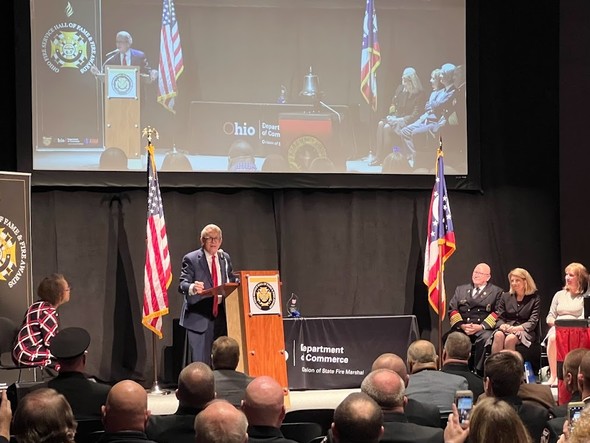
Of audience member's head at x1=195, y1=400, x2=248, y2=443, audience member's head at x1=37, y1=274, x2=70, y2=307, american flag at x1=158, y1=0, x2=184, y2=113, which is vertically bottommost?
audience member's head at x1=195, y1=400, x2=248, y2=443

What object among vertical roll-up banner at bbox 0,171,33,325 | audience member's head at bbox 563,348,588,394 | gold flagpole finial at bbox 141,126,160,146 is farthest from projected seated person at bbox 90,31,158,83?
audience member's head at bbox 563,348,588,394

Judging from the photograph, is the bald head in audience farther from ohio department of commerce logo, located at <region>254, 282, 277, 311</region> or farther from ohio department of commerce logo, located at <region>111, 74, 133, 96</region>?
ohio department of commerce logo, located at <region>111, 74, 133, 96</region>

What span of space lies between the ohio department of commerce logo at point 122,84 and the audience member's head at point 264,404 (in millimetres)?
5764

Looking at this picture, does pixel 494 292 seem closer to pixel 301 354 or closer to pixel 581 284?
pixel 581 284

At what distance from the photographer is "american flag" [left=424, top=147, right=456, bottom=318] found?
909cm

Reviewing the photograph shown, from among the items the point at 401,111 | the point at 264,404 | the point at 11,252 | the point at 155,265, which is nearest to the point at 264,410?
the point at 264,404

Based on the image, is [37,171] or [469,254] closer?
[37,171]

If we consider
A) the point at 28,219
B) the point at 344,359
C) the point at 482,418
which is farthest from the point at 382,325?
the point at 482,418

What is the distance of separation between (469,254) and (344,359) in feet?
6.69

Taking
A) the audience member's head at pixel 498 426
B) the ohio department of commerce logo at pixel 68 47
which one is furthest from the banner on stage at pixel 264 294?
the audience member's head at pixel 498 426

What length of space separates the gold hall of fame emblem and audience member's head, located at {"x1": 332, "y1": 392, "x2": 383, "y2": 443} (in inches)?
244

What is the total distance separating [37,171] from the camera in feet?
29.0

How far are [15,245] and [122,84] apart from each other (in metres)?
1.85

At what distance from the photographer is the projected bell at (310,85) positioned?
370 inches
